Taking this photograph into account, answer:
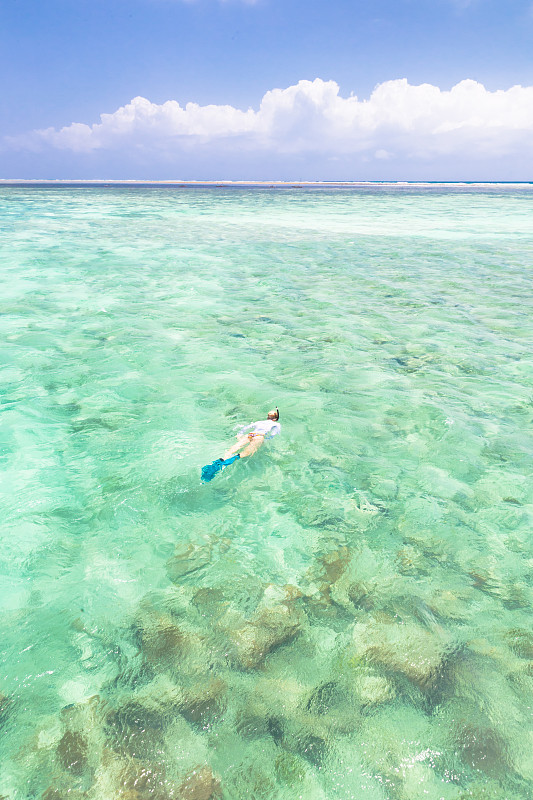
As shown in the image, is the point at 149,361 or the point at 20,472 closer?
the point at 20,472

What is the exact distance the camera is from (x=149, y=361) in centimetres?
1119

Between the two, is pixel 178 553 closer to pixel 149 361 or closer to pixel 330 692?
pixel 330 692

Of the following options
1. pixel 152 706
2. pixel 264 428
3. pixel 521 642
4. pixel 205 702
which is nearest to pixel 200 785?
pixel 205 702

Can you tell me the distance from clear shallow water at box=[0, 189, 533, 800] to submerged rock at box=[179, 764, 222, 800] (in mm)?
15

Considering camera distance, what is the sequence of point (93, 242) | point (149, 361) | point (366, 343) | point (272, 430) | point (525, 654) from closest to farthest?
point (525, 654), point (272, 430), point (149, 361), point (366, 343), point (93, 242)

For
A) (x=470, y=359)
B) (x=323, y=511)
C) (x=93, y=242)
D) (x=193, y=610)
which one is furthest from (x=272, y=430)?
(x=93, y=242)

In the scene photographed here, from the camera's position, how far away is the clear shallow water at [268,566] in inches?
141

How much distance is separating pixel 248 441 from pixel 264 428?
495mm

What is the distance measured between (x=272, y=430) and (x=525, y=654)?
4682 mm

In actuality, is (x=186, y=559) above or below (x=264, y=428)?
below

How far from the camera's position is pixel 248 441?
7.53 m

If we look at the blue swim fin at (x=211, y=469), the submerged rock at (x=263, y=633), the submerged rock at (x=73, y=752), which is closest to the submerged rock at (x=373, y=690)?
the submerged rock at (x=263, y=633)

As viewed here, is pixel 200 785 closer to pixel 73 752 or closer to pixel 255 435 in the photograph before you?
pixel 73 752

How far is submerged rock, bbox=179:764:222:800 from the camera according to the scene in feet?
10.9
